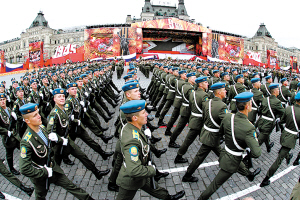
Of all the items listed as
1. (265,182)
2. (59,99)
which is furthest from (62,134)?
(265,182)

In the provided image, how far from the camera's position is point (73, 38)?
68.6 meters

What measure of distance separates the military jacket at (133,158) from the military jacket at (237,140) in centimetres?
136

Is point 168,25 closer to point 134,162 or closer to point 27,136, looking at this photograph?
point 27,136

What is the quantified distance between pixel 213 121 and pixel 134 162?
197 cm

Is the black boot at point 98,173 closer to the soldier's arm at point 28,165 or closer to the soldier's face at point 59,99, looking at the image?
the soldier's arm at point 28,165

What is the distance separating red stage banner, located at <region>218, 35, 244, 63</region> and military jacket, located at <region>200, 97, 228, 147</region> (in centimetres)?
5156

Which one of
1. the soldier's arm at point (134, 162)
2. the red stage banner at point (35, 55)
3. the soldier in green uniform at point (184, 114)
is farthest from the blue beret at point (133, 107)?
the red stage banner at point (35, 55)

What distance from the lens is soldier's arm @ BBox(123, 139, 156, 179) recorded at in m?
2.05

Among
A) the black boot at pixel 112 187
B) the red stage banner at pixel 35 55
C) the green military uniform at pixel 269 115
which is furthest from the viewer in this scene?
the red stage banner at pixel 35 55

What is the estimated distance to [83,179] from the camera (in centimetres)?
396

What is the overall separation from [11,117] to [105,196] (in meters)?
3.04

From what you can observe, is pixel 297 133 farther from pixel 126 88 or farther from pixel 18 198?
pixel 18 198

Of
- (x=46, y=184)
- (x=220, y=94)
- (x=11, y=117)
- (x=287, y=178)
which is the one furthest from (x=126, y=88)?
(x=287, y=178)

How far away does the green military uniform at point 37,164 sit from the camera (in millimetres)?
2461
